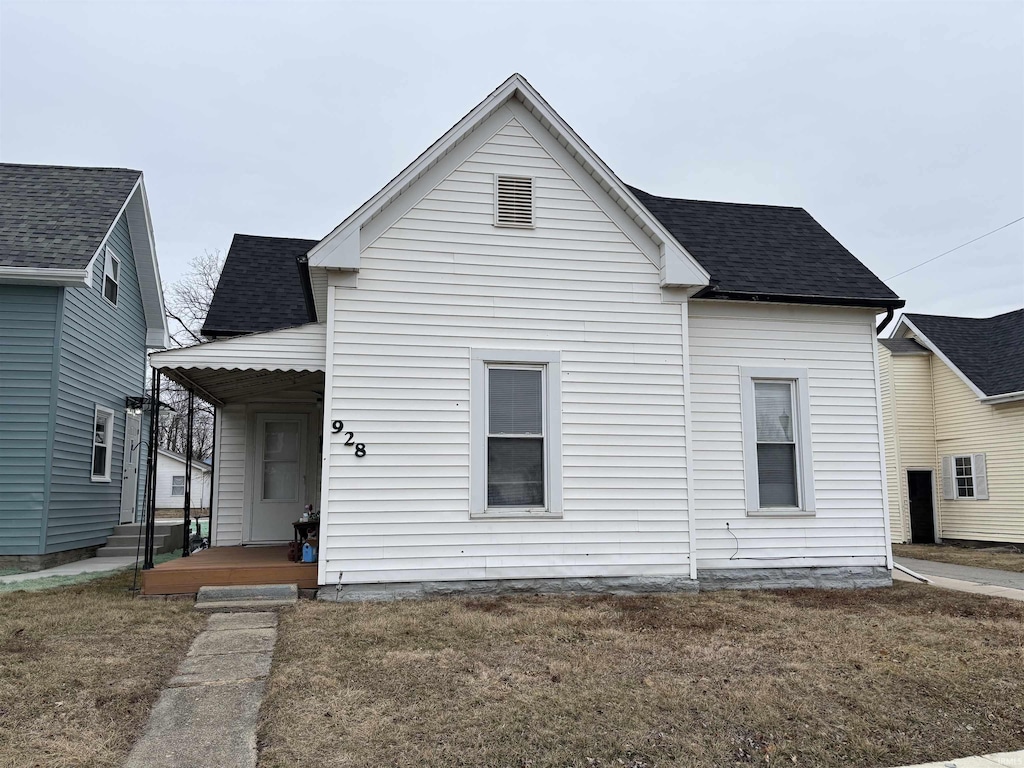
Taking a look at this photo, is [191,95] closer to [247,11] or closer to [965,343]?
[247,11]

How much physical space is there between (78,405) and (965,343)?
21904 mm

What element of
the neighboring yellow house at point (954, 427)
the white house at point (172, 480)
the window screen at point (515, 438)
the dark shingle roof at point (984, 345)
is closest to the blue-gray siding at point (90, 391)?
the window screen at point (515, 438)

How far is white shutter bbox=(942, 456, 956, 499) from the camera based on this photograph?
1936cm

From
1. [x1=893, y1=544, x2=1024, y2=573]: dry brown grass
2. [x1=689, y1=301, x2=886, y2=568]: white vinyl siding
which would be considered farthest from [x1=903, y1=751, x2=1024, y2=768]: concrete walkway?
[x1=893, y1=544, x2=1024, y2=573]: dry brown grass

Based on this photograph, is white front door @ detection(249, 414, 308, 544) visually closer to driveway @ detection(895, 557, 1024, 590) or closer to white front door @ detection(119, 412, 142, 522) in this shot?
white front door @ detection(119, 412, 142, 522)

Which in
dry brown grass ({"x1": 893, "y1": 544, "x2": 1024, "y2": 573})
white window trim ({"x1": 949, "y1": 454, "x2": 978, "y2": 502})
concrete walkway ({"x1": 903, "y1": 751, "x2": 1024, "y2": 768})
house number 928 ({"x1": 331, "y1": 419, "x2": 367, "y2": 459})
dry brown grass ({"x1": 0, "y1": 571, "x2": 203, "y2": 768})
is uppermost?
house number 928 ({"x1": 331, "y1": 419, "x2": 367, "y2": 459})

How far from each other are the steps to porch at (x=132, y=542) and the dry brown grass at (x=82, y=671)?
518 cm

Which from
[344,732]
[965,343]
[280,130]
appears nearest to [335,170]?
[280,130]

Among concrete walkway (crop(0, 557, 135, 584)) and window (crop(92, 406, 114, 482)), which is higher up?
window (crop(92, 406, 114, 482))

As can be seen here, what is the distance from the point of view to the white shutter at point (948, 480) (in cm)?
1936

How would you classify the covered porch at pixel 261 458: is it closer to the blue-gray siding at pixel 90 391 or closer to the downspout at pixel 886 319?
the blue-gray siding at pixel 90 391

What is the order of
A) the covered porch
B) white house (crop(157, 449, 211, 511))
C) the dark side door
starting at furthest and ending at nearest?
white house (crop(157, 449, 211, 511))
the dark side door
the covered porch

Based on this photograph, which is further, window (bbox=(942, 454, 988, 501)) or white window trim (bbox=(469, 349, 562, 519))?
window (bbox=(942, 454, 988, 501))

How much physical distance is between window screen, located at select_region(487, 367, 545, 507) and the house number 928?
144 centimetres
